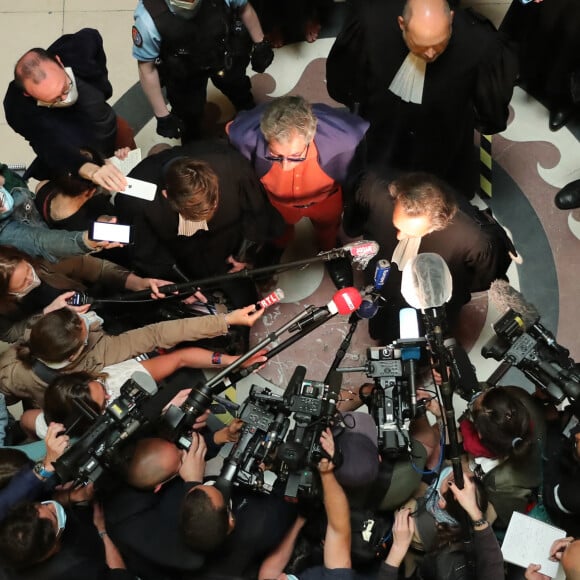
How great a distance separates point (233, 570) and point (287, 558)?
0.34 metres

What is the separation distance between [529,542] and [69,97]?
3274 mm

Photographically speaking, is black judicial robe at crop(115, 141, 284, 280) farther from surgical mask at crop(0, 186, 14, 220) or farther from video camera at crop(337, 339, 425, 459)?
video camera at crop(337, 339, 425, 459)

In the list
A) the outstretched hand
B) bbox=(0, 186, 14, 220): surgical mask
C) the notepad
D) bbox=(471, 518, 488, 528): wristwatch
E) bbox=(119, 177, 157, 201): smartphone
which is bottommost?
the notepad

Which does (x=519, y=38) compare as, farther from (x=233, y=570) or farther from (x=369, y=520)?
(x=233, y=570)

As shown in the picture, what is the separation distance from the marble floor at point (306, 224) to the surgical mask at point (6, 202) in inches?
61.1

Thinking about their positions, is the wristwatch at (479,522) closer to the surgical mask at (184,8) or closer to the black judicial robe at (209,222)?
the black judicial robe at (209,222)

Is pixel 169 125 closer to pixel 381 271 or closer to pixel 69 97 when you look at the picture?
pixel 69 97

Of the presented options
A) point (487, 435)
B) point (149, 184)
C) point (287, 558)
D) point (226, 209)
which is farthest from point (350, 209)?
point (287, 558)

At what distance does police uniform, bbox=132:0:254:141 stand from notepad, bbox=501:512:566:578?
3.05 m

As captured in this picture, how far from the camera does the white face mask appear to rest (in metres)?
3.61

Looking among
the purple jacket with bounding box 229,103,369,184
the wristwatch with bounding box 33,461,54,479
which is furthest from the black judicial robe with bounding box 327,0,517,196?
the wristwatch with bounding box 33,461,54,479

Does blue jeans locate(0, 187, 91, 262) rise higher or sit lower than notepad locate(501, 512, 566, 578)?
higher

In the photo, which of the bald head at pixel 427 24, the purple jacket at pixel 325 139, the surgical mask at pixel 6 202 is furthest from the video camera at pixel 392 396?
the surgical mask at pixel 6 202

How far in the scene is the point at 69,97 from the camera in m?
3.63
